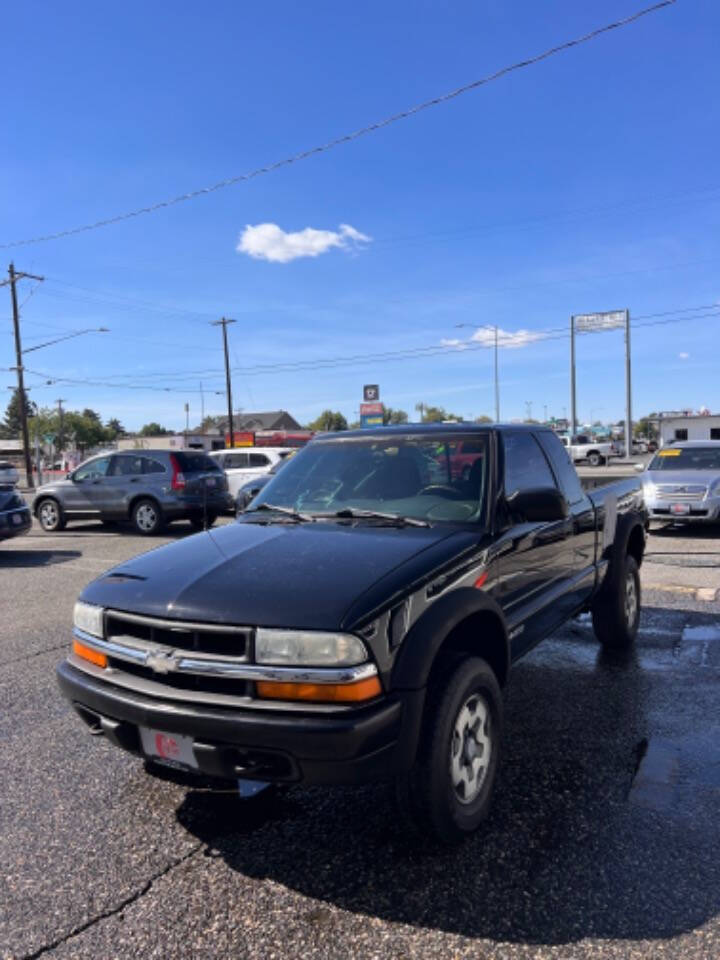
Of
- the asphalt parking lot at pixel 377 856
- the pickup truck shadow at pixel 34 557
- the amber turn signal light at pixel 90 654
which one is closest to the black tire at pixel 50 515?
the pickup truck shadow at pixel 34 557

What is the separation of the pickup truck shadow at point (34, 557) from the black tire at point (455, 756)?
8.89 metres

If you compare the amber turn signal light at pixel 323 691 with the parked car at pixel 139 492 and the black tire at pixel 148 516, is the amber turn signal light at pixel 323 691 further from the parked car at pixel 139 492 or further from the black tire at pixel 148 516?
the black tire at pixel 148 516

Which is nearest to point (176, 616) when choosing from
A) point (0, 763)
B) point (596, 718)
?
point (0, 763)

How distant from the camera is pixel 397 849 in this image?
9.61 ft

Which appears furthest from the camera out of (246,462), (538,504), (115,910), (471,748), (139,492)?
(246,462)

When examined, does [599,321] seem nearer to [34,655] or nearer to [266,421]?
[34,655]

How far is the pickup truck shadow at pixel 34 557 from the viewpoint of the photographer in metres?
10.6

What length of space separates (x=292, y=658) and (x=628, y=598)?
3963 mm

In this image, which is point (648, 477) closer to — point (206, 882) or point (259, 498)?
point (259, 498)

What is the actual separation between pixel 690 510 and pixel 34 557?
10.7 meters

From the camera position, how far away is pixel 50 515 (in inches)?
584

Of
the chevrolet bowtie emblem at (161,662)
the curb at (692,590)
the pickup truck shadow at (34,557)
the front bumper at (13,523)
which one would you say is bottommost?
the curb at (692,590)

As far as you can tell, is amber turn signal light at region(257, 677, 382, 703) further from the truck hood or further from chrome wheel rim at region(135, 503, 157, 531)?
chrome wheel rim at region(135, 503, 157, 531)

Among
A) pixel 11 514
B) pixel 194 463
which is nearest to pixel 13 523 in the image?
pixel 11 514
